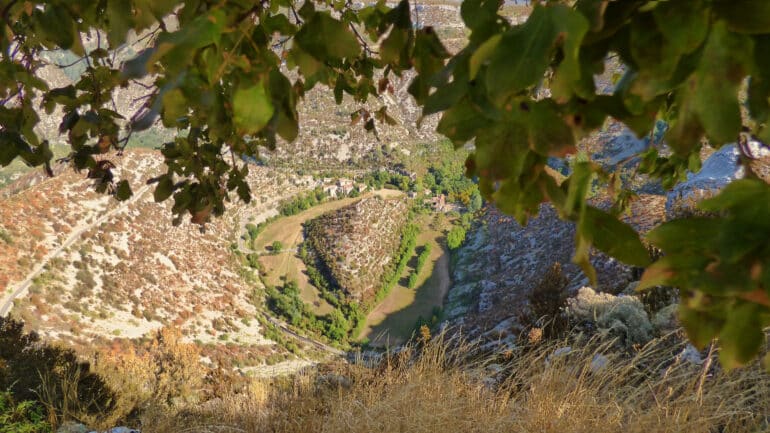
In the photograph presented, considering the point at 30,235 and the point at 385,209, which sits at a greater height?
the point at 30,235

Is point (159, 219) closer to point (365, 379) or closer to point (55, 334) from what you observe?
point (55, 334)

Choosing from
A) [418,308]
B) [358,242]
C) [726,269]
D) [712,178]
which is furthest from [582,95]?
[358,242]

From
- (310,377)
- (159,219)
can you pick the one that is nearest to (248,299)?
(159,219)

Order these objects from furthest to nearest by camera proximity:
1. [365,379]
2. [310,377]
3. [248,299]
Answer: [248,299] < [310,377] < [365,379]

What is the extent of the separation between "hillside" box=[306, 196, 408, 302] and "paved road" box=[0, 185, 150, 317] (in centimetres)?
1176

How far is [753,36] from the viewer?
1.12ft

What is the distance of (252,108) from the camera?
44 cm

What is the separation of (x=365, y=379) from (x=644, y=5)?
3.23m

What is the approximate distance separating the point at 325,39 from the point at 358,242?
2908 centimetres

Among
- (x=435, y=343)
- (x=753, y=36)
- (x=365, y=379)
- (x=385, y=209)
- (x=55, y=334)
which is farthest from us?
(x=385, y=209)

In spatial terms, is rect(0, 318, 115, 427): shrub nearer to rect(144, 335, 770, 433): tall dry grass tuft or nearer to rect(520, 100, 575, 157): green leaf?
rect(144, 335, 770, 433): tall dry grass tuft

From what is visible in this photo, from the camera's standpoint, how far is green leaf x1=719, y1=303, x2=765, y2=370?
37cm

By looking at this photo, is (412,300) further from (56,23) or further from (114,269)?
(56,23)

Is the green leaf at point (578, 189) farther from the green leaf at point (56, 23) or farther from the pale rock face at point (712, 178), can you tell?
the pale rock face at point (712, 178)
